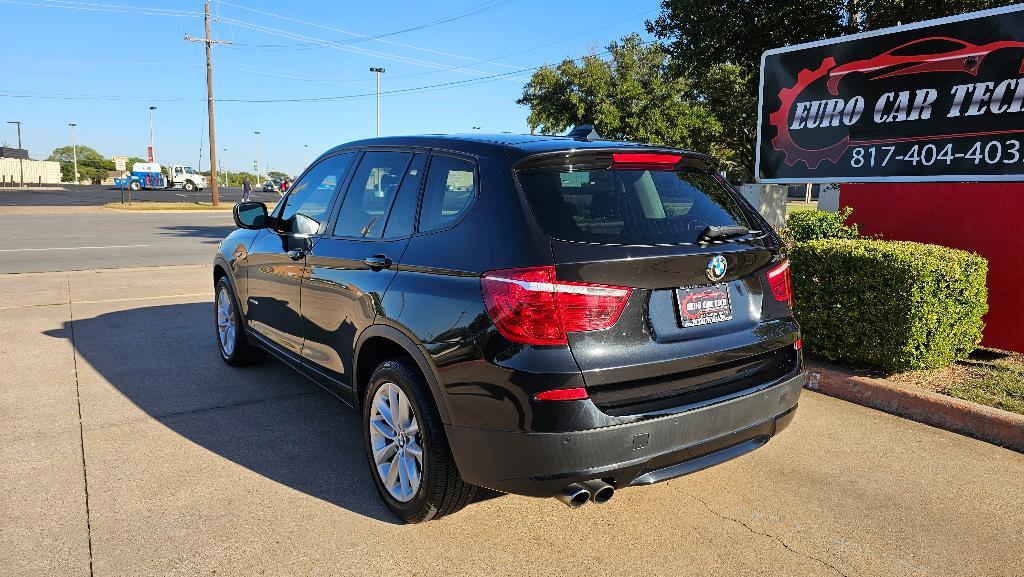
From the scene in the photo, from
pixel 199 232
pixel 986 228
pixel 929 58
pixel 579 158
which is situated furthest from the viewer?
pixel 199 232

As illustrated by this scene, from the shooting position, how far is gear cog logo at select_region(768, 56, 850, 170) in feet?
22.2

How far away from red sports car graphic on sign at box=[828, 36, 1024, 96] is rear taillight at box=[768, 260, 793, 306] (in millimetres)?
3742

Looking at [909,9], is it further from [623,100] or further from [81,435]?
[623,100]

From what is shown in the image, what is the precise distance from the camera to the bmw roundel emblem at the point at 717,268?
289 cm

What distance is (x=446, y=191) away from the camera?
3.21 metres

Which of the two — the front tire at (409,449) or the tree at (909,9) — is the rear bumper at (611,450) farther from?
the tree at (909,9)

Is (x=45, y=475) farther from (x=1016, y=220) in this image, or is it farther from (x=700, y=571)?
(x=1016, y=220)

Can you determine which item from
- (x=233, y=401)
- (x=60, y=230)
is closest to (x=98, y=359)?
(x=233, y=401)

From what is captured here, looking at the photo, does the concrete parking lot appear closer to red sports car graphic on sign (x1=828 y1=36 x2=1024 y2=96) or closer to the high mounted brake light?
the high mounted brake light

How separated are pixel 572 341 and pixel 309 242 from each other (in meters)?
2.11

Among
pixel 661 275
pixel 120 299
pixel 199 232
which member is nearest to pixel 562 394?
pixel 661 275

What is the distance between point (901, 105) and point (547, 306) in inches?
204

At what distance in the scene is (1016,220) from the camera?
5.66m

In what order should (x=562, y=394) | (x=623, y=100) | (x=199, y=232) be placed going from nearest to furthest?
(x=562, y=394) < (x=199, y=232) < (x=623, y=100)
